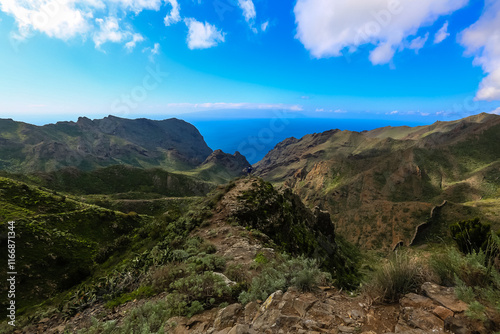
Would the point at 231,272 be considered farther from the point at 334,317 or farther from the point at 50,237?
the point at 50,237

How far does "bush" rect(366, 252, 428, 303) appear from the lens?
4.77m

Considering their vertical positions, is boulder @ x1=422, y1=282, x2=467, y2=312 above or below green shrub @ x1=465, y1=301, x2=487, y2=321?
below

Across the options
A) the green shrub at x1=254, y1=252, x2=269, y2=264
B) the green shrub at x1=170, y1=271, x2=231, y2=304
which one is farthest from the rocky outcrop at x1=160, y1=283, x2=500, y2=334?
the green shrub at x1=254, y1=252, x2=269, y2=264

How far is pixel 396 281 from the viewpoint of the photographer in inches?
191

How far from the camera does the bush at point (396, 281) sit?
4770 mm

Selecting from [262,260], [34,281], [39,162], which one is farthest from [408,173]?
[39,162]

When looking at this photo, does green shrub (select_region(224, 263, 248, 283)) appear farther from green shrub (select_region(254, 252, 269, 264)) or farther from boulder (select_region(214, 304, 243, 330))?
boulder (select_region(214, 304, 243, 330))

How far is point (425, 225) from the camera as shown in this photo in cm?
4841

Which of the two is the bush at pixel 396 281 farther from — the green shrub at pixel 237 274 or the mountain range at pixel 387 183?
the mountain range at pixel 387 183

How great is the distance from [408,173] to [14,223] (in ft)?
328

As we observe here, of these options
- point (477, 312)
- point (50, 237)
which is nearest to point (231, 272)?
point (477, 312)

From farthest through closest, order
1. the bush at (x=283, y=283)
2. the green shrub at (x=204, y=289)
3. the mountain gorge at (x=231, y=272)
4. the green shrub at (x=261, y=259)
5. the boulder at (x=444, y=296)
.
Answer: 1. the green shrub at (x=261, y=259)
2. the green shrub at (x=204, y=289)
3. the bush at (x=283, y=283)
4. the mountain gorge at (x=231, y=272)
5. the boulder at (x=444, y=296)

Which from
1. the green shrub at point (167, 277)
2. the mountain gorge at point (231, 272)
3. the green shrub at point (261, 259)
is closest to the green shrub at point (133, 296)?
the mountain gorge at point (231, 272)

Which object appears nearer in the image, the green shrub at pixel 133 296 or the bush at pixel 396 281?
the bush at pixel 396 281
